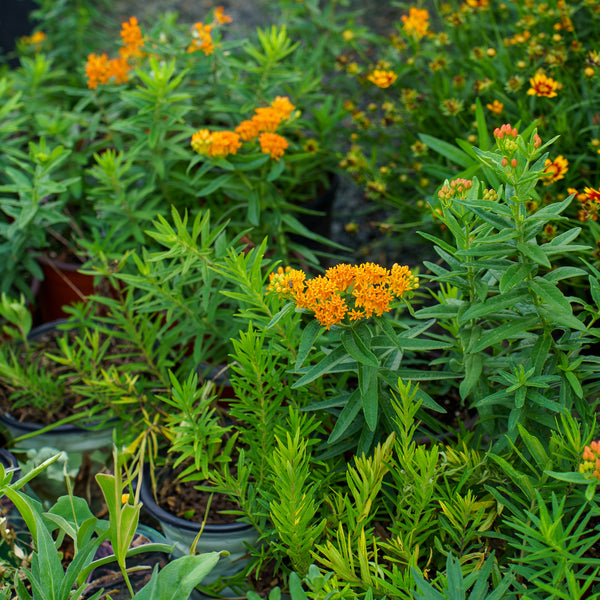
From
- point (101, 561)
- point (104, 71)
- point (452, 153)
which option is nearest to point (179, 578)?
point (101, 561)

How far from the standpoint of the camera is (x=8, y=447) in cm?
163

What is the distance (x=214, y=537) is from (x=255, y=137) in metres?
0.98

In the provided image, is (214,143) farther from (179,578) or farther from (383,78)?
(179,578)

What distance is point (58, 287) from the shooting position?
6.89 feet

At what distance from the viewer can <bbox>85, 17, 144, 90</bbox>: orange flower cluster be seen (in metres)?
1.89

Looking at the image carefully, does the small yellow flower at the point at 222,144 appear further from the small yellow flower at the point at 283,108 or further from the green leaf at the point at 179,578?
the green leaf at the point at 179,578

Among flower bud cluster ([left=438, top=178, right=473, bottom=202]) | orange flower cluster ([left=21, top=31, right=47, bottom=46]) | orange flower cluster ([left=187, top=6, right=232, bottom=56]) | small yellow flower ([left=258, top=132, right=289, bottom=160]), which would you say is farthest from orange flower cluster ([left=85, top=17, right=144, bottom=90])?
flower bud cluster ([left=438, top=178, right=473, bottom=202])

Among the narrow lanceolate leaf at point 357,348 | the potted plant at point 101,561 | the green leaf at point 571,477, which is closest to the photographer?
the green leaf at point 571,477

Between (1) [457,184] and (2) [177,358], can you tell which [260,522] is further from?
(1) [457,184]

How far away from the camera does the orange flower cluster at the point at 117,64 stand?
1.89 meters

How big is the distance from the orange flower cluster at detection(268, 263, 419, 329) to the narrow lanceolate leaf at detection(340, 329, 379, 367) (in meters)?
0.02

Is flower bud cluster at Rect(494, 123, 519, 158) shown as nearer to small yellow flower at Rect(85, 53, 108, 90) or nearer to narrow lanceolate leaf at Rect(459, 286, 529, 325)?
narrow lanceolate leaf at Rect(459, 286, 529, 325)

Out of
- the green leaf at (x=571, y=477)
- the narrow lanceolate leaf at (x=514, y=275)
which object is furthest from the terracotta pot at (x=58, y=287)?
the green leaf at (x=571, y=477)

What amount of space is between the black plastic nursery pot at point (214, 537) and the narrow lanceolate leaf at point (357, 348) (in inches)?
17.4
